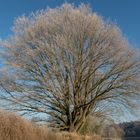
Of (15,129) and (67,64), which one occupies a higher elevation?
(67,64)

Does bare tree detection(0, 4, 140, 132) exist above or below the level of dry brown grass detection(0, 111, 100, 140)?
above

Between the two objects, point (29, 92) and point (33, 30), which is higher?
point (33, 30)

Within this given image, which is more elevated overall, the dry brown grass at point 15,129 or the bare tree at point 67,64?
the bare tree at point 67,64

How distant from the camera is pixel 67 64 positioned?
88.4ft

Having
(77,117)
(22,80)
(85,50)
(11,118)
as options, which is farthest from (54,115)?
(11,118)

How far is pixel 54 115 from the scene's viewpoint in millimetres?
27484

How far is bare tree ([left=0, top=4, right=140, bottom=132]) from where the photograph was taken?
26797 mm

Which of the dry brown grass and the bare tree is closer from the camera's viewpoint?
the dry brown grass

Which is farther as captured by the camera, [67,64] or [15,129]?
[67,64]

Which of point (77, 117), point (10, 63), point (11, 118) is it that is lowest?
point (11, 118)

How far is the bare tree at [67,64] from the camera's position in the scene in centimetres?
2680

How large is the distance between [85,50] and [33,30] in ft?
13.6

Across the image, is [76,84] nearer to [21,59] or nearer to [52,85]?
[52,85]

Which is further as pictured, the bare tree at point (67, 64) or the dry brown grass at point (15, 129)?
the bare tree at point (67, 64)
